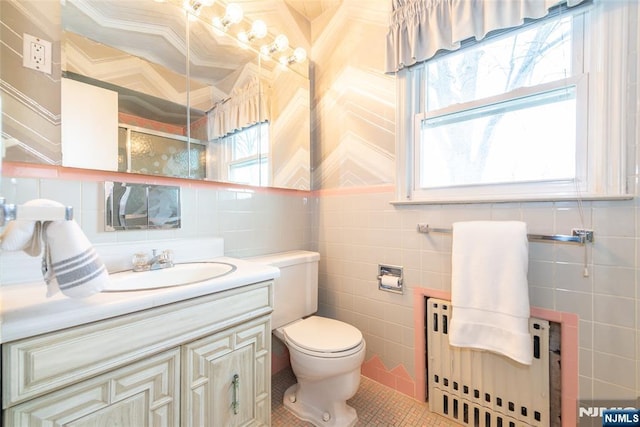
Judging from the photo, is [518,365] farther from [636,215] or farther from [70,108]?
[70,108]

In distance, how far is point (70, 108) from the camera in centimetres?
100

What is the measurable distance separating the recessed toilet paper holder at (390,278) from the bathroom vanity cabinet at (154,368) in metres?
0.75

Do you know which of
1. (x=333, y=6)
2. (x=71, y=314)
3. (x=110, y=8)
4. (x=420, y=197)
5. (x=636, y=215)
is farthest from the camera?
(x=333, y=6)

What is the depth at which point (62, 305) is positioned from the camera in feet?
2.14

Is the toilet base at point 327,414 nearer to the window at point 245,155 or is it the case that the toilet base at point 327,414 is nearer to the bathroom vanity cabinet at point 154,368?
the bathroom vanity cabinet at point 154,368

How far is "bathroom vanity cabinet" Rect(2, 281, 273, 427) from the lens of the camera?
599 mm

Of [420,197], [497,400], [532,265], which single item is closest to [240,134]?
[420,197]

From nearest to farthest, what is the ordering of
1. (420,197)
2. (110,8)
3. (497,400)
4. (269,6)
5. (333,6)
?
(110,8) < (497,400) < (420,197) < (269,6) < (333,6)

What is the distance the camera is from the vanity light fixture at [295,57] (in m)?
1.75

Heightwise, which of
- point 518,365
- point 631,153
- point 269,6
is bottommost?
point 518,365

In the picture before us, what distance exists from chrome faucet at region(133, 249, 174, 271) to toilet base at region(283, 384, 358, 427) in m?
1.00

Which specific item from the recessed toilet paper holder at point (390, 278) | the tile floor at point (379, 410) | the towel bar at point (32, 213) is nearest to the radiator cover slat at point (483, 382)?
the tile floor at point (379, 410)

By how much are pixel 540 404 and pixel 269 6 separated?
2531 millimetres

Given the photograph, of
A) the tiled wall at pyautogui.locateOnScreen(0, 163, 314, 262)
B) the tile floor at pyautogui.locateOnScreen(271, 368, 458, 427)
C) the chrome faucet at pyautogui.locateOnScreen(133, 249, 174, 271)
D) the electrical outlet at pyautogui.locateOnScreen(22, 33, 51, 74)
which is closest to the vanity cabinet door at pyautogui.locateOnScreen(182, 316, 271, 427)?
the tile floor at pyautogui.locateOnScreen(271, 368, 458, 427)
